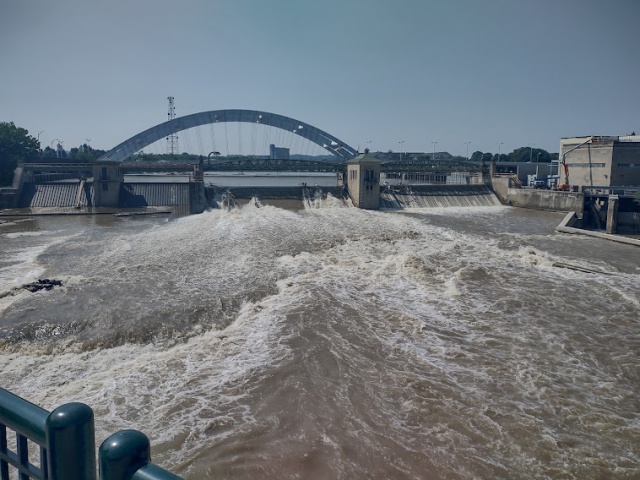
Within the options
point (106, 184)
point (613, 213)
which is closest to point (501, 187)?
point (613, 213)

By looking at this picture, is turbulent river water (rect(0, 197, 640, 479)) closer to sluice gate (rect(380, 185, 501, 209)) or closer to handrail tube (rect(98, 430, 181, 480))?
handrail tube (rect(98, 430, 181, 480))

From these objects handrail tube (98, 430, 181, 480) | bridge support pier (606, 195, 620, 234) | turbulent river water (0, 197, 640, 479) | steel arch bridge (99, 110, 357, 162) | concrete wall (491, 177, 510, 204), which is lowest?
turbulent river water (0, 197, 640, 479)

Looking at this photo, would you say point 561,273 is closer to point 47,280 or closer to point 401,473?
point 401,473

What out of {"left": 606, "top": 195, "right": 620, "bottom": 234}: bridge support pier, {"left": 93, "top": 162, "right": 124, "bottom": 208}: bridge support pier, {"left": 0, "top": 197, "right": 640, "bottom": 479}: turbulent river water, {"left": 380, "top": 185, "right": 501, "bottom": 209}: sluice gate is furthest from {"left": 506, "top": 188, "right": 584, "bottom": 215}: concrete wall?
{"left": 93, "top": 162, "right": 124, "bottom": 208}: bridge support pier

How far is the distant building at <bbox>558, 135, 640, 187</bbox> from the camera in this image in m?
39.8

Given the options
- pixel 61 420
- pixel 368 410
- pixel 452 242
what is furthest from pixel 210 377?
pixel 452 242

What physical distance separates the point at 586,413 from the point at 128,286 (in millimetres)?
12013

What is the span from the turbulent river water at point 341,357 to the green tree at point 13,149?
105 feet

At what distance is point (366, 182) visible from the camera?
1335 inches

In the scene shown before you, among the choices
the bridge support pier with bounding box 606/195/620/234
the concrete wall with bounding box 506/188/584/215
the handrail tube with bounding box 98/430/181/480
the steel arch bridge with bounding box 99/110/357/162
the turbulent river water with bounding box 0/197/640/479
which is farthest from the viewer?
the steel arch bridge with bounding box 99/110/357/162

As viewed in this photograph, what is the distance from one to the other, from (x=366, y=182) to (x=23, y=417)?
32.8m

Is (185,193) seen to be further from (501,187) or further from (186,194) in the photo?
(501,187)

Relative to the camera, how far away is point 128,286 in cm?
1420

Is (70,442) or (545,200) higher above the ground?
(70,442)
